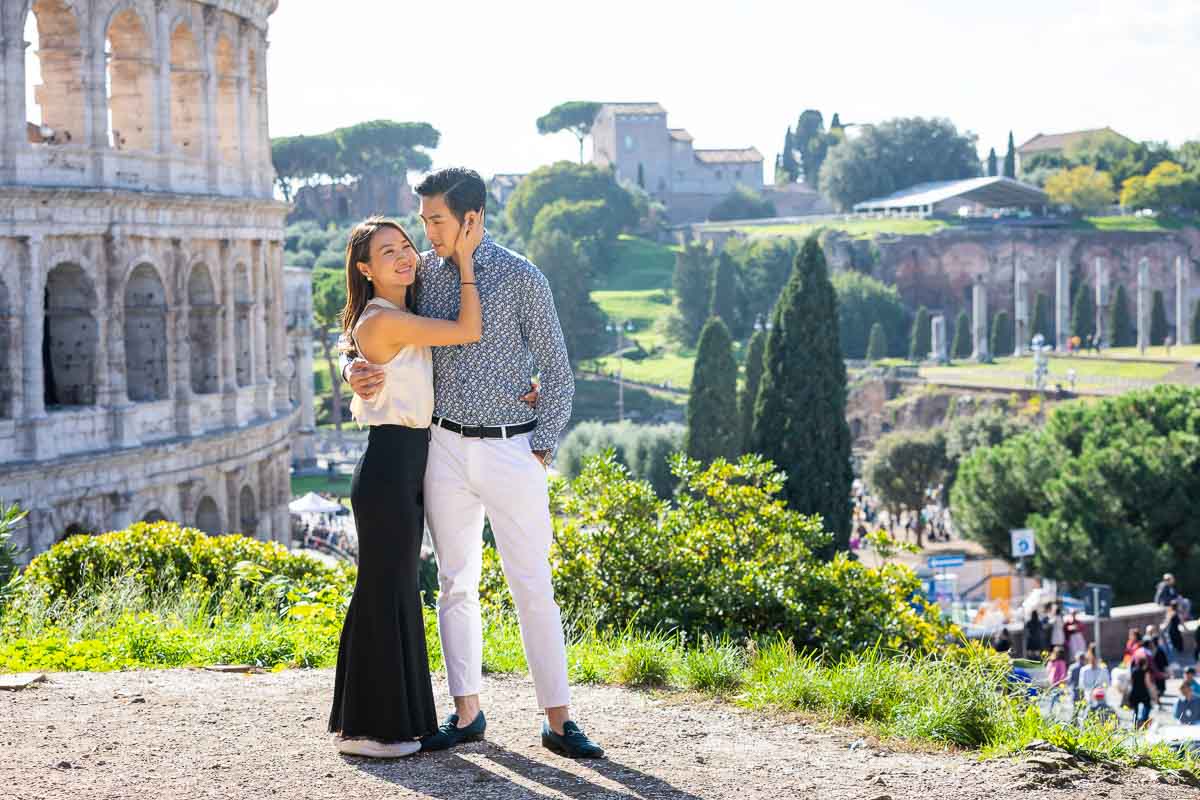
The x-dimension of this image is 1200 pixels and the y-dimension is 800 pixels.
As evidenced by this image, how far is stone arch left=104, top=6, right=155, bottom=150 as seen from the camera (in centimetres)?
2514

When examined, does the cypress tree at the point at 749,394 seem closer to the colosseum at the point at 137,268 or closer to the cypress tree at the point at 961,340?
the colosseum at the point at 137,268

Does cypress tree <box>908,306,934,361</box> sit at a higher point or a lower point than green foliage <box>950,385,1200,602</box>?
higher

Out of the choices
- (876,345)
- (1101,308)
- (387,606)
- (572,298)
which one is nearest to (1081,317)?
(1101,308)

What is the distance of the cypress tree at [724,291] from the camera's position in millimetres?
90188

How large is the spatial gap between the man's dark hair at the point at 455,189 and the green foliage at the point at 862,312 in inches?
3319

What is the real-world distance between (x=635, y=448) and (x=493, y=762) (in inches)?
2080

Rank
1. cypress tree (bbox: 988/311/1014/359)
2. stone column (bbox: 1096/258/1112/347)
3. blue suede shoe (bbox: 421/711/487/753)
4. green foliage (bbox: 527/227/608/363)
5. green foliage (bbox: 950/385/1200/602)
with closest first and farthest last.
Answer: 1. blue suede shoe (bbox: 421/711/487/753)
2. green foliage (bbox: 950/385/1200/602)
3. green foliage (bbox: 527/227/608/363)
4. cypress tree (bbox: 988/311/1014/359)
5. stone column (bbox: 1096/258/1112/347)

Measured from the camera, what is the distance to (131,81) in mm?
25328

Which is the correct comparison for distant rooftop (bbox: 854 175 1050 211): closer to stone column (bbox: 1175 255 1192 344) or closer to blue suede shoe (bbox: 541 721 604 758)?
stone column (bbox: 1175 255 1192 344)

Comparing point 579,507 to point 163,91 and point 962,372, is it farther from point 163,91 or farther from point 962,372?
point 962,372

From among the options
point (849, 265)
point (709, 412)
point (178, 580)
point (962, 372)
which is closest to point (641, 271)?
point (849, 265)

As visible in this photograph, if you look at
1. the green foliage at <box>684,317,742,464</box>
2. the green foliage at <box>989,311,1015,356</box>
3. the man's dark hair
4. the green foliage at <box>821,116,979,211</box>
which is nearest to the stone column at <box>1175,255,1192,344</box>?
the green foliage at <box>989,311,1015,356</box>

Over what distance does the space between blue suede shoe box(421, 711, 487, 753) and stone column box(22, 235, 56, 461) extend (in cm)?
1690

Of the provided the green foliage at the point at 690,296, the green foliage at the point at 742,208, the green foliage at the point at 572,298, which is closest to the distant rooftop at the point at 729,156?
the green foliage at the point at 742,208
